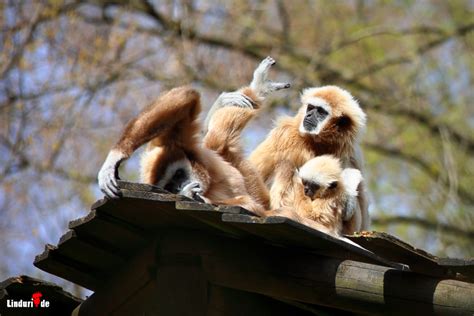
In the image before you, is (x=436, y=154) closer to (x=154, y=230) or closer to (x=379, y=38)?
(x=379, y=38)

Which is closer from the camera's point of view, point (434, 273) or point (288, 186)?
point (434, 273)

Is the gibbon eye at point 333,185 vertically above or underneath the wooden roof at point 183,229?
above

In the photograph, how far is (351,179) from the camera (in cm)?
769

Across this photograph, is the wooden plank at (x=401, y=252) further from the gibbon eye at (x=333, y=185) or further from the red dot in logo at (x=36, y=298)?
the red dot in logo at (x=36, y=298)

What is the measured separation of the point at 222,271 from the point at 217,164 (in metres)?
1.55

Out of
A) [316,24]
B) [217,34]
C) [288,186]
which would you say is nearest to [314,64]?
[217,34]

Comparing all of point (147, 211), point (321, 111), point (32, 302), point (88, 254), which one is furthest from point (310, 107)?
point (147, 211)

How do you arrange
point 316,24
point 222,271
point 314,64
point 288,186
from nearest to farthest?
point 222,271 < point 288,186 < point 314,64 < point 316,24

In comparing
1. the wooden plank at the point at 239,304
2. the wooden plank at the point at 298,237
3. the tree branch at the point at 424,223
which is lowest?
the wooden plank at the point at 239,304

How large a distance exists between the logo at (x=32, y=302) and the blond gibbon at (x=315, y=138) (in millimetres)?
2357

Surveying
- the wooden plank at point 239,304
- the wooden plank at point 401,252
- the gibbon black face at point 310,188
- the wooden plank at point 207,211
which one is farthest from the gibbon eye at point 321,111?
the wooden plank at point 207,211

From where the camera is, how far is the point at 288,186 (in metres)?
8.07

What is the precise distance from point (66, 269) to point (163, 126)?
3.99 feet

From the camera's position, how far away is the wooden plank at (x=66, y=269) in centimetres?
620
